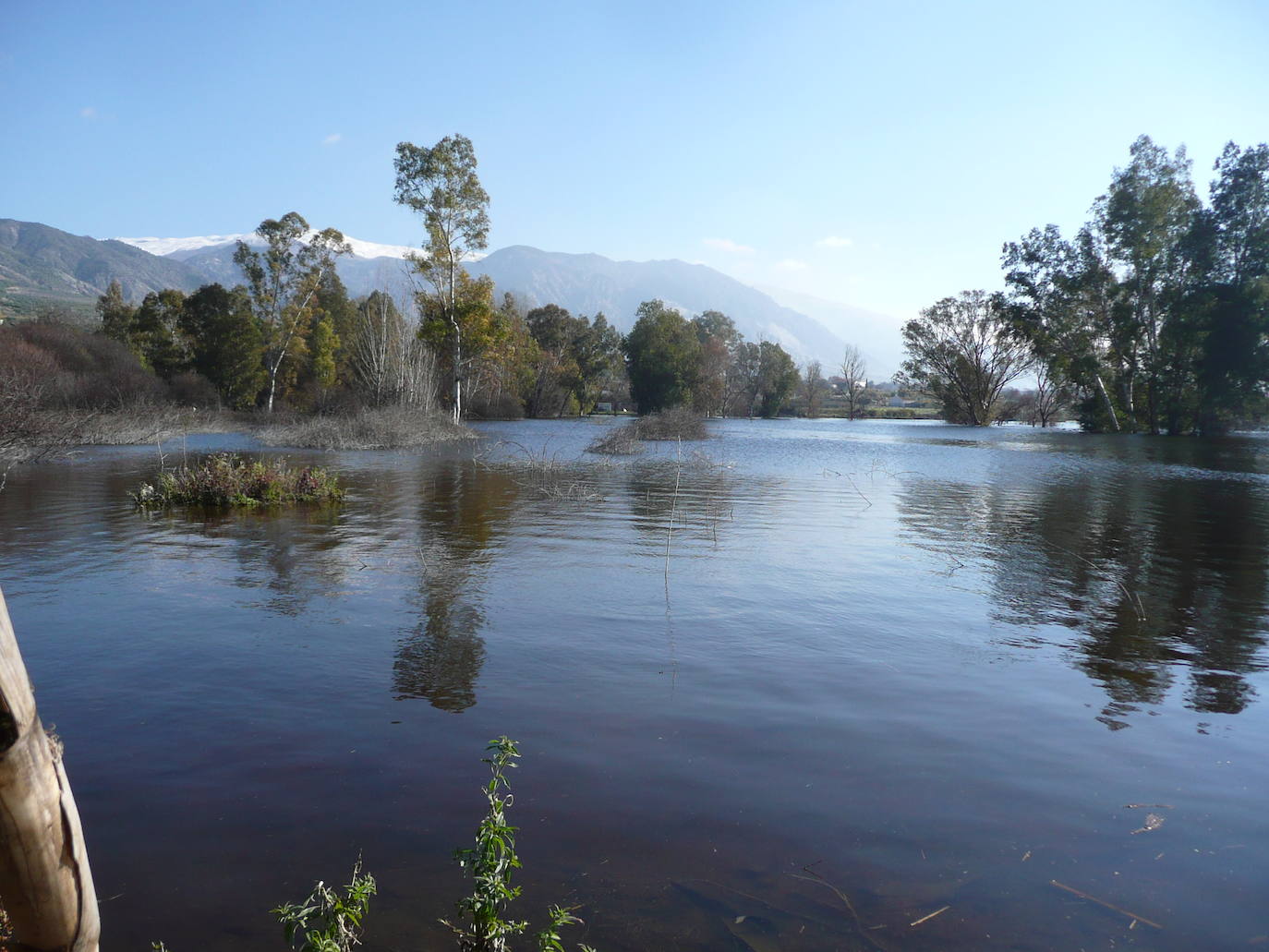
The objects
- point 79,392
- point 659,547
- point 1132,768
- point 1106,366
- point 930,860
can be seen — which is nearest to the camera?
point 930,860

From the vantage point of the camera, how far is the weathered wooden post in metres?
1.51

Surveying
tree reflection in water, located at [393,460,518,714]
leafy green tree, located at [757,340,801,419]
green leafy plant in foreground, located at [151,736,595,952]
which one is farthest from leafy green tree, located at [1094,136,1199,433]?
green leafy plant in foreground, located at [151,736,595,952]

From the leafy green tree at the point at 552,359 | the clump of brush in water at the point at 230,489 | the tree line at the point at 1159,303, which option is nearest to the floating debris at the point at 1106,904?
the clump of brush in water at the point at 230,489

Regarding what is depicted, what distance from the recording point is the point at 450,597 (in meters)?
7.94

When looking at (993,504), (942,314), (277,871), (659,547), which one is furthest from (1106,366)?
(277,871)

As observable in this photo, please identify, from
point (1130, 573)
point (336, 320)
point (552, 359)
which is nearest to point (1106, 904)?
point (1130, 573)

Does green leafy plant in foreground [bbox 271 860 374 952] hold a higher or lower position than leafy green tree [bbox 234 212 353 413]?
lower

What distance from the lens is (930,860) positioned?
11.5 ft

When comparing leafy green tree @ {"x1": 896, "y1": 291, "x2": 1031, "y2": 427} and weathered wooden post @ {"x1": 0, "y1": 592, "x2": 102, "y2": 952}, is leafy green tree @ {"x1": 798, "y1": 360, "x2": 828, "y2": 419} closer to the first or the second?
leafy green tree @ {"x1": 896, "y1": 291, "x2": 1031, "y2": 427}

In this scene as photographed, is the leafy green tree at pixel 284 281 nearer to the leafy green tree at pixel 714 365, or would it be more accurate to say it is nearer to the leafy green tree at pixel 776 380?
the leafy green tree at pixel 714 365

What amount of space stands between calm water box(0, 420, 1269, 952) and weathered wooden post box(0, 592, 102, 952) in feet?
4.49

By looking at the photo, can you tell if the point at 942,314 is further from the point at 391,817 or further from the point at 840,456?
the point at 391,817

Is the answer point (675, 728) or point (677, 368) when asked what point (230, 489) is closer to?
point (675, 728)

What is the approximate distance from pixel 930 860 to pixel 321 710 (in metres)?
3.73
